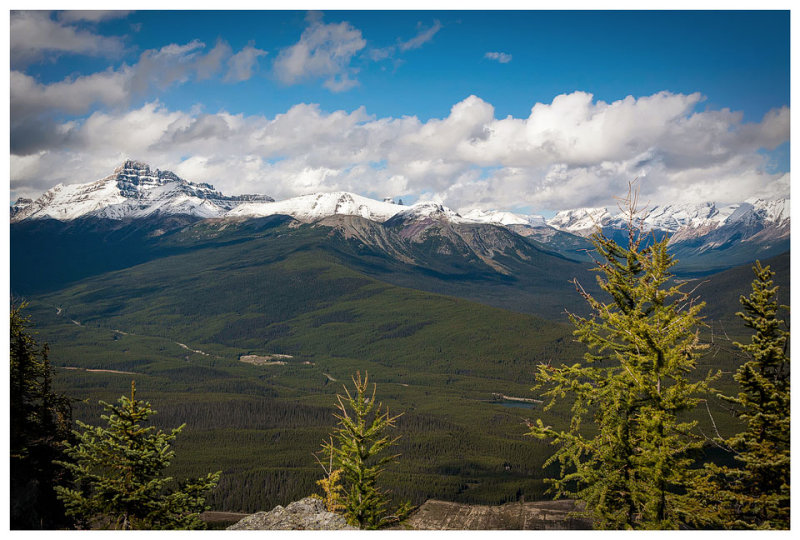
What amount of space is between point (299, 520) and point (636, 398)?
50.5 ft

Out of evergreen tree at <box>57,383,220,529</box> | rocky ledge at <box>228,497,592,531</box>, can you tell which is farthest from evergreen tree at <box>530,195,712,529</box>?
rocky ledge at <box>228,497,592,531</box>

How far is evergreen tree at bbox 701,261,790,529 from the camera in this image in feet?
67.8

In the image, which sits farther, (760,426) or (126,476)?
(126,476)

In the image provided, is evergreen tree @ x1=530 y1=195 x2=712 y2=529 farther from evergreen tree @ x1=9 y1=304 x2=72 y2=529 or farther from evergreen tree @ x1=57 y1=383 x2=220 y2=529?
evergreen tree @ x1=9 y1=304 x2=72 y2=529

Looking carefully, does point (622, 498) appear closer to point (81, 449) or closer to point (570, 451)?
point (570, 451)

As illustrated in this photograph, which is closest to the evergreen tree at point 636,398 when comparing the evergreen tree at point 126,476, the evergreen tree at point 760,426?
the evergreen tree at point 760,426

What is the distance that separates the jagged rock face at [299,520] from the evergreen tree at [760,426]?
14986 millimetres

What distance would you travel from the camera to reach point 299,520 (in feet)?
79.4

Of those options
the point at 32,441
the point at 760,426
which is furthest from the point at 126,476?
the point at 760,426

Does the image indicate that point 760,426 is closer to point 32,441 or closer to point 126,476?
point 126,476

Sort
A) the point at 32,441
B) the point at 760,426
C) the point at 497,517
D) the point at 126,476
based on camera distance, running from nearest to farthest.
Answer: the point at 760,426
the point at 126,476
the point at 32,441
the point at 497,517

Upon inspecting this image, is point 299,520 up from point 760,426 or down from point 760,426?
down

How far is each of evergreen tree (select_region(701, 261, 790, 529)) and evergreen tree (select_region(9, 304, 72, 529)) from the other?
1187 inches

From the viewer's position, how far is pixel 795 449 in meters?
18.8
